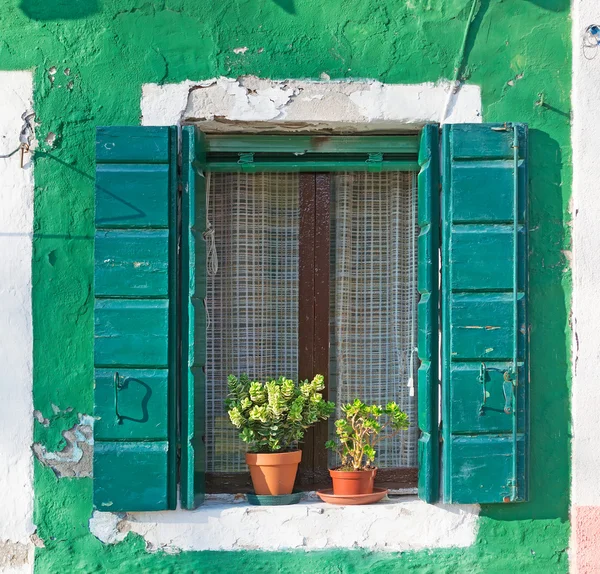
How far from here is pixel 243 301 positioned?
4520 millimetres

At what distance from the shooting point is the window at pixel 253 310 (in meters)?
4.14

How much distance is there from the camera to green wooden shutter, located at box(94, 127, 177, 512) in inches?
162

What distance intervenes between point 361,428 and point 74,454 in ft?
4.11

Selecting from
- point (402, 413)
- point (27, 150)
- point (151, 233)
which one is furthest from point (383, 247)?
point (27, 150)

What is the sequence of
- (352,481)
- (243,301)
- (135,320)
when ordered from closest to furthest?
(135,320) → (352,481) → (243,301)

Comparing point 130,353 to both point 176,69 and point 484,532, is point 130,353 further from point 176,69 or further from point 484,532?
point 484,532

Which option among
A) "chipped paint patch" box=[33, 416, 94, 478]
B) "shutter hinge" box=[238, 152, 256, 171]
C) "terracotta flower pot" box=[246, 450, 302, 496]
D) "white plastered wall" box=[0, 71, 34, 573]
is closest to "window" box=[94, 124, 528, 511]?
"shutter hinge" box=[238, 152, 256, 171]

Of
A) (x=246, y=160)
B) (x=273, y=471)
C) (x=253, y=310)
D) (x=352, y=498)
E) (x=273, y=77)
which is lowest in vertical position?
(x=352, y=498)

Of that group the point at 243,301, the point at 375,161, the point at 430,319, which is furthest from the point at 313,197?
the point at 430,319

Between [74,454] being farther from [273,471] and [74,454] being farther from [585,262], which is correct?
[585,262]

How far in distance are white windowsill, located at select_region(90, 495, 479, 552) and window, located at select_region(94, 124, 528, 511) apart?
0.10m

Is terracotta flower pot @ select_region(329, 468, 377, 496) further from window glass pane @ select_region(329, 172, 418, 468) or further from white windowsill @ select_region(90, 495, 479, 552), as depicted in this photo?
window glass pane @ select_region(329, 172, 418, 468)

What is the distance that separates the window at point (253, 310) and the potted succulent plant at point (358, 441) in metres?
0.14

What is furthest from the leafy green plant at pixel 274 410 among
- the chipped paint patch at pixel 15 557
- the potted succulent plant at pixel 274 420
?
the chipped paint patch at pixel 15 557
